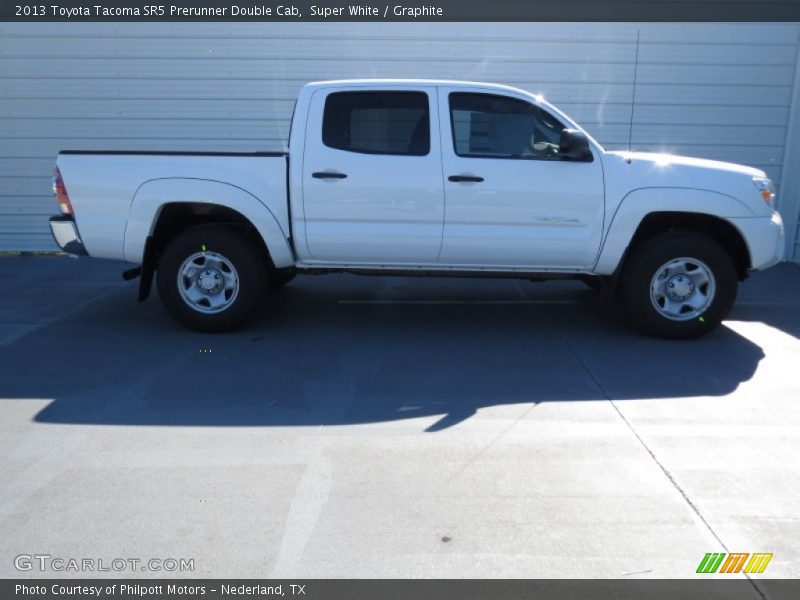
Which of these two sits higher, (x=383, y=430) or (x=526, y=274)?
(x=526, y=274)

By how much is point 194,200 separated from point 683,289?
4180 millimetres

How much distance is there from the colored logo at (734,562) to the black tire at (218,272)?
421cm

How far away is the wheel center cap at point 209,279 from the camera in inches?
248

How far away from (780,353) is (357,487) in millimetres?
4060

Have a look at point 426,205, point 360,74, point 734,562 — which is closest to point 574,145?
point 426,205

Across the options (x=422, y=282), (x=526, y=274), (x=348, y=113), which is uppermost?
(x=348, y=113)

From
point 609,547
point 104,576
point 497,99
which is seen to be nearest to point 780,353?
point 497,99

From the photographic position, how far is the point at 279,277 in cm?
736

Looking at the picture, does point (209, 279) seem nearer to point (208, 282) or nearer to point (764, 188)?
point (208, 282)

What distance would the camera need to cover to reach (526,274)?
6344mm

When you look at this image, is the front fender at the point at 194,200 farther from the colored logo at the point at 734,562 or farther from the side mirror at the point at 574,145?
the colored logo at the point at 734,562

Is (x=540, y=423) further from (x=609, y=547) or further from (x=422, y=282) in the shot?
(x=422, y=282)
